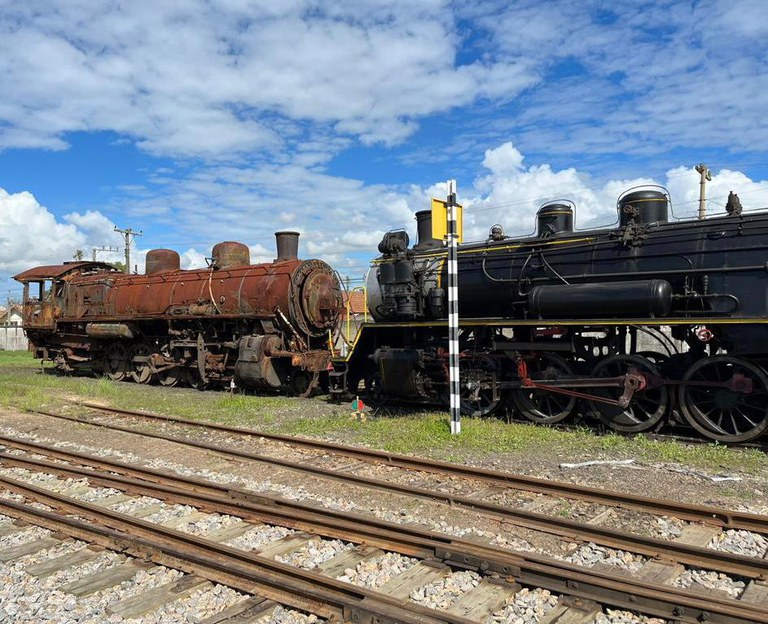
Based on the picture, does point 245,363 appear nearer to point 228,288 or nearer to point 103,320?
point 228,288

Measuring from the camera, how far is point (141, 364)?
19.1 meters

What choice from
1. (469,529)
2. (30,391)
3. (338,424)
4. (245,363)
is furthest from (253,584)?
(30,391)

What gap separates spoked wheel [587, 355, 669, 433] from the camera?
913 centimetres

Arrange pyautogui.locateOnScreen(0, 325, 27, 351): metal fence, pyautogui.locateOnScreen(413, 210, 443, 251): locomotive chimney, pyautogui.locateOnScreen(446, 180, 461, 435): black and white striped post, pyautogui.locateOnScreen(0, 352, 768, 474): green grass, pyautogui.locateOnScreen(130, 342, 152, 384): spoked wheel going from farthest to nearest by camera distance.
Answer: pyautogui.locateOnScreen(0, 325, 27, 351): metal fence
pyautogui.locateOnScreen(130, 342, 152, 384): spoked wheel
pyautogui.locateOnScreen(413, 210, 443, 251): locomotive chimney
pyautogui.locateOnScreen(446, 180, 461, 435): black and white striped post
pyautogui.locateOnScreen(0, 352, 768, 474): green grass

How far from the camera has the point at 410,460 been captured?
792 centimetres

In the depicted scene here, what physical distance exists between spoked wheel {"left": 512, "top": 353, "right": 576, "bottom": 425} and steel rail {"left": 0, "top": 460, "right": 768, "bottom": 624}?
213 inches

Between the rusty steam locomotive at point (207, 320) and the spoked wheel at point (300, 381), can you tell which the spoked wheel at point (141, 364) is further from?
the spoked wheel at point (300, 381)

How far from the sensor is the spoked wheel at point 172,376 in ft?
59.7

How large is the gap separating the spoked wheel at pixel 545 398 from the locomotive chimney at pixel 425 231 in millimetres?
Answer: 3087

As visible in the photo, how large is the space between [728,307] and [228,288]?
11.8m

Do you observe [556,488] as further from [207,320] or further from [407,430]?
[207,320]

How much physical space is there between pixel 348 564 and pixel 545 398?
6.23 meters

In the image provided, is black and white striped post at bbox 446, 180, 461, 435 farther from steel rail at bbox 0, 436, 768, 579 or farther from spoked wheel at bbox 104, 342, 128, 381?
spoked wheel at bbox 104, 342, 128, 381

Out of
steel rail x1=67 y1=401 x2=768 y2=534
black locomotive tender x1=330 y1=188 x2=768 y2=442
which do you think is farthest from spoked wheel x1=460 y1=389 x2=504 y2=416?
steel rail x1=67 y1=401 x2=768 y2=534
